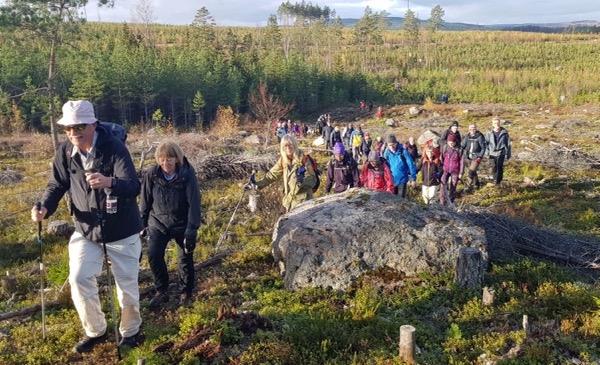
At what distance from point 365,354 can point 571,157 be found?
552 inches

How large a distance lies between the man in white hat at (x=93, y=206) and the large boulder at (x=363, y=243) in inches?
93.7

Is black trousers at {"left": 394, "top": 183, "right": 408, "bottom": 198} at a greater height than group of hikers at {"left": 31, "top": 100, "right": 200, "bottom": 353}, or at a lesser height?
lesser

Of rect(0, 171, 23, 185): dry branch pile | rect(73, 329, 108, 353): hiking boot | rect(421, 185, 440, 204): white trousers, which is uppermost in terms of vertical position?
rect(421, 185, 440, 204): white trousers

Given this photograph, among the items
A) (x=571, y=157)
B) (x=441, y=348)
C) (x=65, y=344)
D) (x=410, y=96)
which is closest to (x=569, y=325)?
(x=441, y=348)

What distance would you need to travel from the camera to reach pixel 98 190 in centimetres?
356

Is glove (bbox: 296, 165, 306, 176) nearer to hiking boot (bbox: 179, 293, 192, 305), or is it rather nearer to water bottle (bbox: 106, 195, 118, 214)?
hiking boot (bbox: 179, 293, 192, 305)

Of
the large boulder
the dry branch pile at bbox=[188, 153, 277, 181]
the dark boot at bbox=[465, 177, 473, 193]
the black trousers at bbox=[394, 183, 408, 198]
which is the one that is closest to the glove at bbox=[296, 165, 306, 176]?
the large boulder

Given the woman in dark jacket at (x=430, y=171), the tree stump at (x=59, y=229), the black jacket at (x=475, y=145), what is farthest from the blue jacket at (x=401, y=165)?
the tree stump at (x=59, y=229)

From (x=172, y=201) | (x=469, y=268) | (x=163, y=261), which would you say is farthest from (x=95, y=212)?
(x=469, y=268)

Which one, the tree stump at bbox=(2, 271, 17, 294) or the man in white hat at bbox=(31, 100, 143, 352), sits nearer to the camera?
the man in white hat at bbox=(31, 100, 143, 352)

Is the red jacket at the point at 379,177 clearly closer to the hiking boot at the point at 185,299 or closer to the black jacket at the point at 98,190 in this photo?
the hiking boot at the point at 185,299

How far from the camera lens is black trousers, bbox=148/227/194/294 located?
15.7 feet

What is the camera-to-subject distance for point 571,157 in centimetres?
1477

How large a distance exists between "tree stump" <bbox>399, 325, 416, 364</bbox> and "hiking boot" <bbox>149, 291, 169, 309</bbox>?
2.75 m
